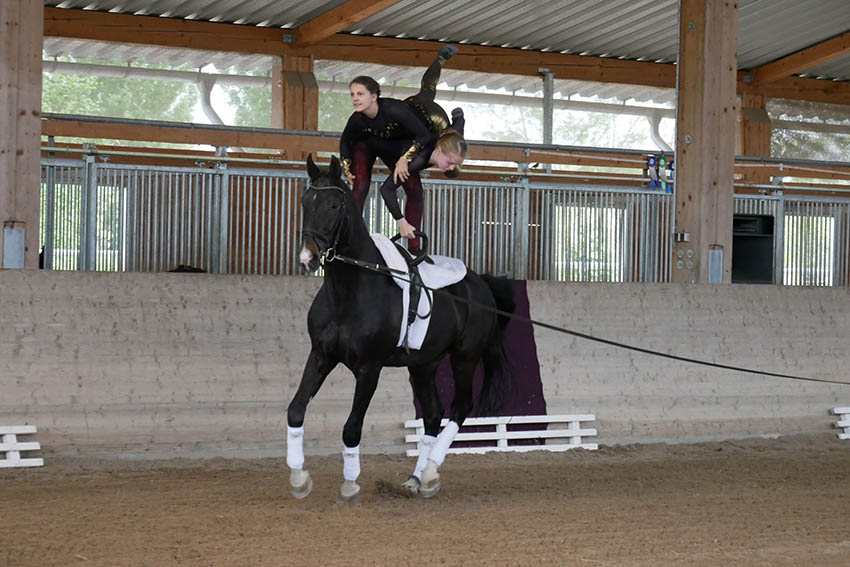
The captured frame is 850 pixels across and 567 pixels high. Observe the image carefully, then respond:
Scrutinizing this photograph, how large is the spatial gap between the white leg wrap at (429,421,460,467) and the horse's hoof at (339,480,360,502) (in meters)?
0.60

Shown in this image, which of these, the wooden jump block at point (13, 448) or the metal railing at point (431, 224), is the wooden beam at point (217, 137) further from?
the wooden jump block at point (13, 448)

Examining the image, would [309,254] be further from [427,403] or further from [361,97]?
[427,403]

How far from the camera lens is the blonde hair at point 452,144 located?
19.4ft

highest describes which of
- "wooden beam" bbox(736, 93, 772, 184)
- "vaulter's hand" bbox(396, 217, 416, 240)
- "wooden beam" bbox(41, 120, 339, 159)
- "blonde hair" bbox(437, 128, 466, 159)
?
"wooden beam" bbox(736, 93, 772, 184)

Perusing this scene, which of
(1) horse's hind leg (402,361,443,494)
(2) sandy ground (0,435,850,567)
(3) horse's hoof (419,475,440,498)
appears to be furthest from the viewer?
(1) horse's hind leg (402,361,443,494)

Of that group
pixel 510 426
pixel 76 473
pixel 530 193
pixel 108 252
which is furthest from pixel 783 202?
pixel 76 473

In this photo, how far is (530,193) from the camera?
10.5m

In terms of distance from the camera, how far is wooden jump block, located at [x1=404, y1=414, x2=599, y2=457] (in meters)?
7.65

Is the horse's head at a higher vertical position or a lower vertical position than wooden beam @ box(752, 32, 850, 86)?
lower

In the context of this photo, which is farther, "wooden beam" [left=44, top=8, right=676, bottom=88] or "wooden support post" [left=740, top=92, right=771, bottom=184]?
"wooden support post" [left=740, top=92, right=771, bottom=184]

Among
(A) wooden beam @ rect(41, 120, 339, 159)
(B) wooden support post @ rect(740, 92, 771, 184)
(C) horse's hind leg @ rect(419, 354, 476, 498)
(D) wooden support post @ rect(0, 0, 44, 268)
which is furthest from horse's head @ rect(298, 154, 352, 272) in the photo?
(B) wooden support post @ rect(740, 92, 771, 184)

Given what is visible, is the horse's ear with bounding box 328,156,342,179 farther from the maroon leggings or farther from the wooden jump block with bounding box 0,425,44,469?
the wooden jump block with bounding box 0,425,44,469

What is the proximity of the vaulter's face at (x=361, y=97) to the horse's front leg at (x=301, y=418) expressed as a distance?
140 centimetres

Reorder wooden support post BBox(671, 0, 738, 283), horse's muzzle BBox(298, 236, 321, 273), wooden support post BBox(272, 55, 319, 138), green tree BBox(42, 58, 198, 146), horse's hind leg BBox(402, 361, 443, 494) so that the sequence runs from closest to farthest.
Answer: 1. horse's muzzle BBox(298, 236, 321, 273)
2. horse's hind leg BBox(402, 361, 443, 494)
3. wooden support post BBox(671, 0, 738, 283)
4. wooden support post BBox(272, 55, 319, 138)
5. green tree BBox(42, 58, 198, 146)
